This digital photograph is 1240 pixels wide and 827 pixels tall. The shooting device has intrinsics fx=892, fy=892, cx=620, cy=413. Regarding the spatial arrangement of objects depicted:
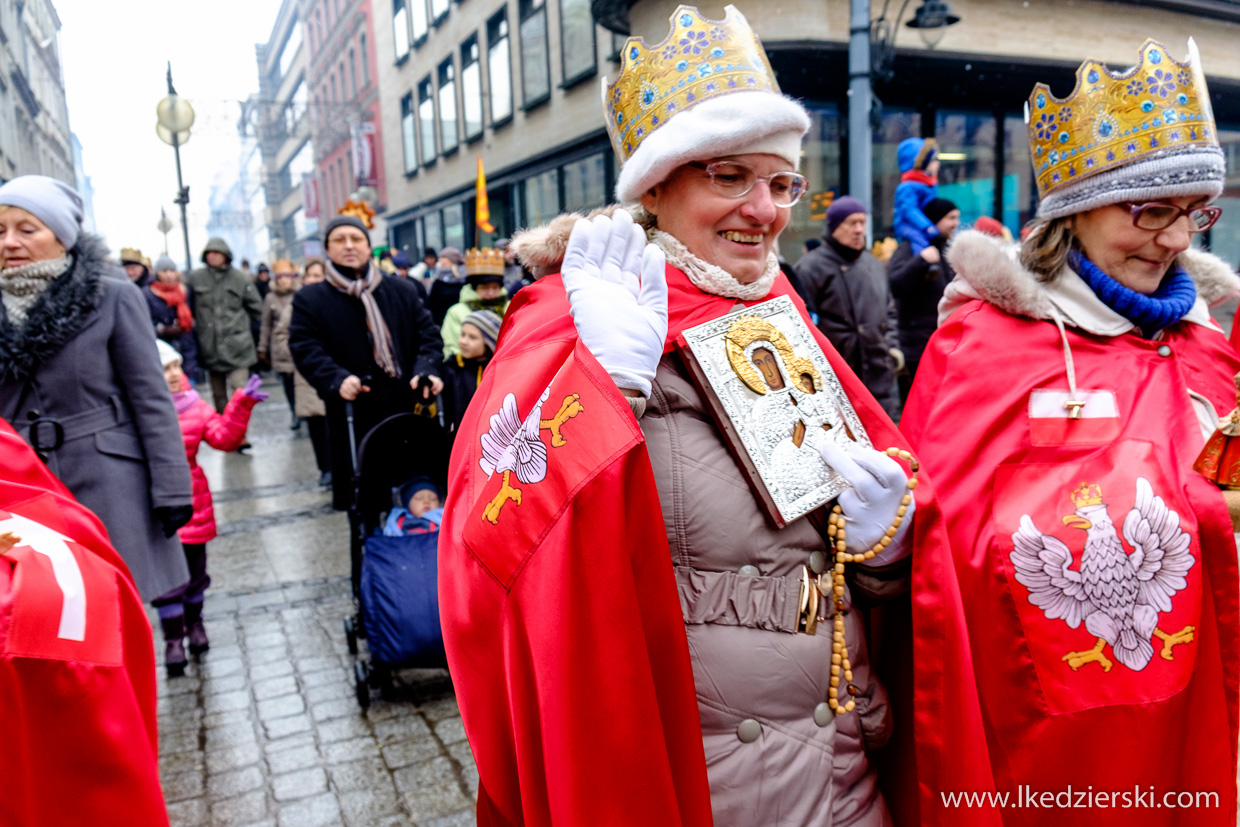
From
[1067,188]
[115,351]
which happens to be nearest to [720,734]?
[1067,188]

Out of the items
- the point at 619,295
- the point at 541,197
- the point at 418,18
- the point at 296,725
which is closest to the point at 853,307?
the point at 296,725

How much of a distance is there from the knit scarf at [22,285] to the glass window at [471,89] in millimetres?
19288

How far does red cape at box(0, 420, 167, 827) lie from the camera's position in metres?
1.95

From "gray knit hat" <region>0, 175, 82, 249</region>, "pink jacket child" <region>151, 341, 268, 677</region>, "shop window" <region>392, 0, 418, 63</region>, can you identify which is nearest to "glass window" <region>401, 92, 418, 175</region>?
"shop window" <region>392, 0, 418, 63</region>

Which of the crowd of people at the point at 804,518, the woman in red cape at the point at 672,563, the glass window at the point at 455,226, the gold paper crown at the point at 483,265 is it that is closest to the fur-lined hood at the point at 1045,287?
the crowd of people at the point at 804,518

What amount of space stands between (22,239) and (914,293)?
17.8 ft

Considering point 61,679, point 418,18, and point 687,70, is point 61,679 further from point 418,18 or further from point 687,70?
point 418,18

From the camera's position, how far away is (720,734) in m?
1.59

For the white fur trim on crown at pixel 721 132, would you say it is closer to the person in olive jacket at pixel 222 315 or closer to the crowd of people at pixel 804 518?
the crowd of people at pixel 804 518

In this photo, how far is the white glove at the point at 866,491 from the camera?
5.42ft

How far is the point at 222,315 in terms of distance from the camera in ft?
34.7

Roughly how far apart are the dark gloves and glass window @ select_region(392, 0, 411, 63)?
25823 millimetres

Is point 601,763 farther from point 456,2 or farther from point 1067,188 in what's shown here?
point 456,2

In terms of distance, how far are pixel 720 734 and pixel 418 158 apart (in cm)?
2747
